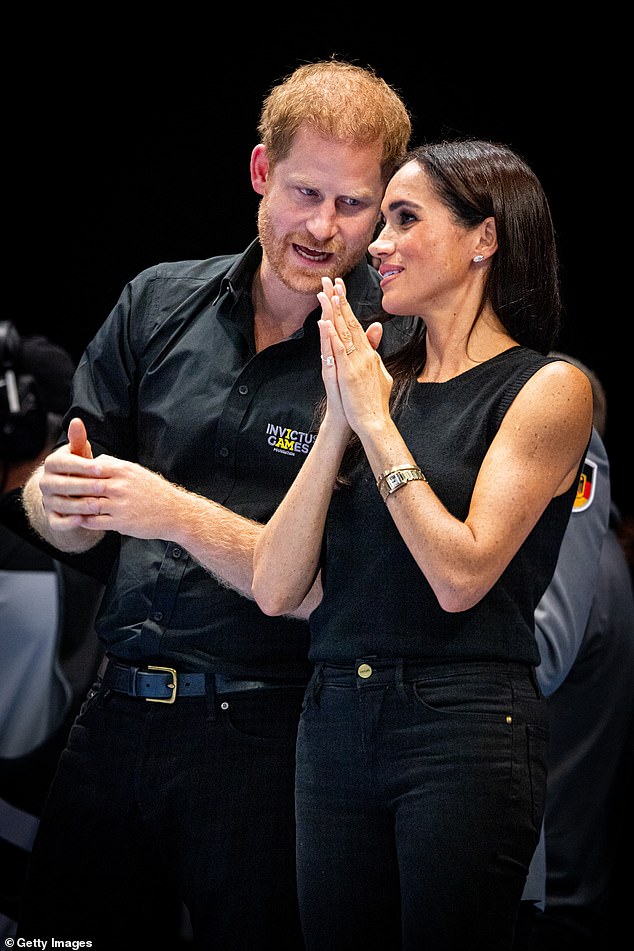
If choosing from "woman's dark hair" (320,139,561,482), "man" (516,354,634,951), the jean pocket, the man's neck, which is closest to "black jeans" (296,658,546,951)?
the jean pocket

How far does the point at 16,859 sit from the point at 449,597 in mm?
1475

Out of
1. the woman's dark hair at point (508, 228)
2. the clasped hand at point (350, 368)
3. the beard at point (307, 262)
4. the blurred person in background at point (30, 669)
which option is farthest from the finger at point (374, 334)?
the blurred person in background at point (30, 669)

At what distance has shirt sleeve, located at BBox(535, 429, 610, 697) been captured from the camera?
8.01 ft

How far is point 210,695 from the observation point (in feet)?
6.38

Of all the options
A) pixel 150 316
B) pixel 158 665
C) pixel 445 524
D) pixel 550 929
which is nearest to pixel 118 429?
pixel 150 316

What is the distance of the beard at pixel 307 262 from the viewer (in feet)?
6.75

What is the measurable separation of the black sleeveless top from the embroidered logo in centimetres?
83

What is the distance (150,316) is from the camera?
86.8 inches

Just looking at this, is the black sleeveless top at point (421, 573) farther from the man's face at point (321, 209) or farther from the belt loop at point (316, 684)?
the man's face at point (321, 209)

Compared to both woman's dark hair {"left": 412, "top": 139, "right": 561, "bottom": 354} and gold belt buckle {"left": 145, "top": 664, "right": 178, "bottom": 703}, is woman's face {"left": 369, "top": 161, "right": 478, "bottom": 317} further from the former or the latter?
gold belt buckle {"left": 145, "top": 664, "right": 178, "bottom": 703}

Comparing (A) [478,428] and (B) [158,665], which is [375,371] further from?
(B) [158,665]

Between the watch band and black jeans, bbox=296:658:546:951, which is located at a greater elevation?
the watch band

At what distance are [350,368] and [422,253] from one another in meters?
0.24

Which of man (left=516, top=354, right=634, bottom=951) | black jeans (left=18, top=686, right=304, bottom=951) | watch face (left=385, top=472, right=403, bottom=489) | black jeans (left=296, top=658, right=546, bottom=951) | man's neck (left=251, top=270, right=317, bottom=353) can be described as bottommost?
man (left=516, top=354, right=634, bottom=951)
